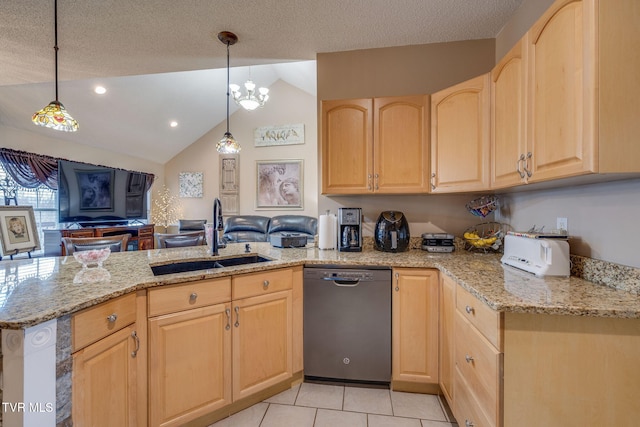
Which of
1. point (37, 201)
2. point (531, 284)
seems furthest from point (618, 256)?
point (37, 201)

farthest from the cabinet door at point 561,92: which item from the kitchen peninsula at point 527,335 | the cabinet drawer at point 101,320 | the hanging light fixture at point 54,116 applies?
the hanging light fixture at point 54,116

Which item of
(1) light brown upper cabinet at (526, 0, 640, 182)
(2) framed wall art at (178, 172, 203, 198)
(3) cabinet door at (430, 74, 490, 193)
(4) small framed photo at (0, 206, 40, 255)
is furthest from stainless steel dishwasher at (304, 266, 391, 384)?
(2) framed wall art at (178, 172, 203, 198)

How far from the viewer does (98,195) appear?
16.5ft

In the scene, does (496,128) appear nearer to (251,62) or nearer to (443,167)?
(443,167)

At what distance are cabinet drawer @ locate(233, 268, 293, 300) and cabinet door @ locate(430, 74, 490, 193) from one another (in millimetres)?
1257

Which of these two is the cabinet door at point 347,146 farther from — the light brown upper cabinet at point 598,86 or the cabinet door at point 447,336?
the light brown upper cabinet at point 598,86

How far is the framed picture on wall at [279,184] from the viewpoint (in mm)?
6340

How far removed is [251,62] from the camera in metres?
2.68

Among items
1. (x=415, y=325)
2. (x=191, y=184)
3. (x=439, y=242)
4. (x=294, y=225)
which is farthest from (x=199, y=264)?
(x=191, y=184)

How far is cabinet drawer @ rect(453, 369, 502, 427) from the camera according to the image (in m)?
1.16

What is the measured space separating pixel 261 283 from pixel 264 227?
4073 millimetres

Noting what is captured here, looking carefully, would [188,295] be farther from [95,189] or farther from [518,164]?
[95,189]

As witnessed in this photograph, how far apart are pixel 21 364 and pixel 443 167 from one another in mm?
2312

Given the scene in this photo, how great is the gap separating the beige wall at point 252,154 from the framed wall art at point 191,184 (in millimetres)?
105
